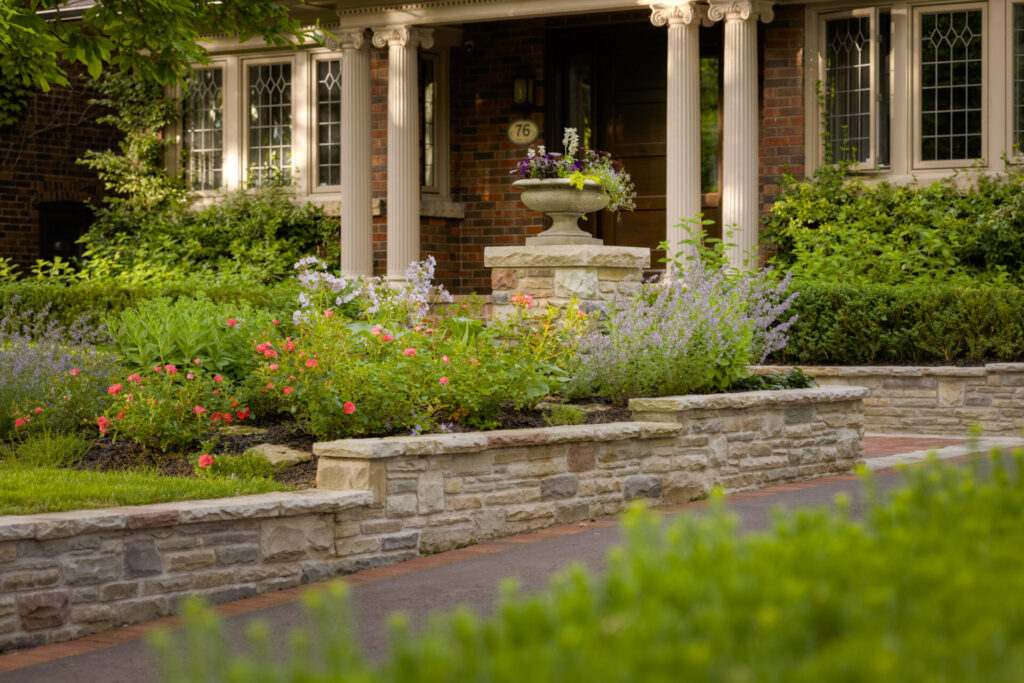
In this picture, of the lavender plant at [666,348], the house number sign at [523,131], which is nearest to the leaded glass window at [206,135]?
the house number sign at [523,131]

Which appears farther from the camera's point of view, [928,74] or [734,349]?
[928,74]

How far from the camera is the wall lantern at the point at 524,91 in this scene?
16594 millimetres

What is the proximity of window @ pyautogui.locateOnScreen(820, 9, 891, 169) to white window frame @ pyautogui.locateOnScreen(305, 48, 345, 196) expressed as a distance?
6.46 m

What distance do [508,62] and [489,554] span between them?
11.4 meters

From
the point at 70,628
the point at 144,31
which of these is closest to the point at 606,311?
the point at 144,31

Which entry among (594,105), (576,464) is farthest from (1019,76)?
(576,464)

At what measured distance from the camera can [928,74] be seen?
14.6m

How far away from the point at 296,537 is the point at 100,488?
3.01 feet

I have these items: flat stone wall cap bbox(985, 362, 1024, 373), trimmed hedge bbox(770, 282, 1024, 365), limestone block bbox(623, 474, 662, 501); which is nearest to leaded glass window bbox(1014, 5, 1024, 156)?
trimmed hedge bbox(770, 282, 1024, 365)

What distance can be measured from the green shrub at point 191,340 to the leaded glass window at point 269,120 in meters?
9.39

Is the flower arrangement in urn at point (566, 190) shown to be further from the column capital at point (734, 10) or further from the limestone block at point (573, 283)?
the column capital at point (734, 10)

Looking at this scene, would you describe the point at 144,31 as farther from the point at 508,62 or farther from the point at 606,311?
the point at 508,62

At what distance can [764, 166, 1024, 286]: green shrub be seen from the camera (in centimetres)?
1327

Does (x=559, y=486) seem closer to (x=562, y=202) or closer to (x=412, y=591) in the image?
(x=412, y=591)
